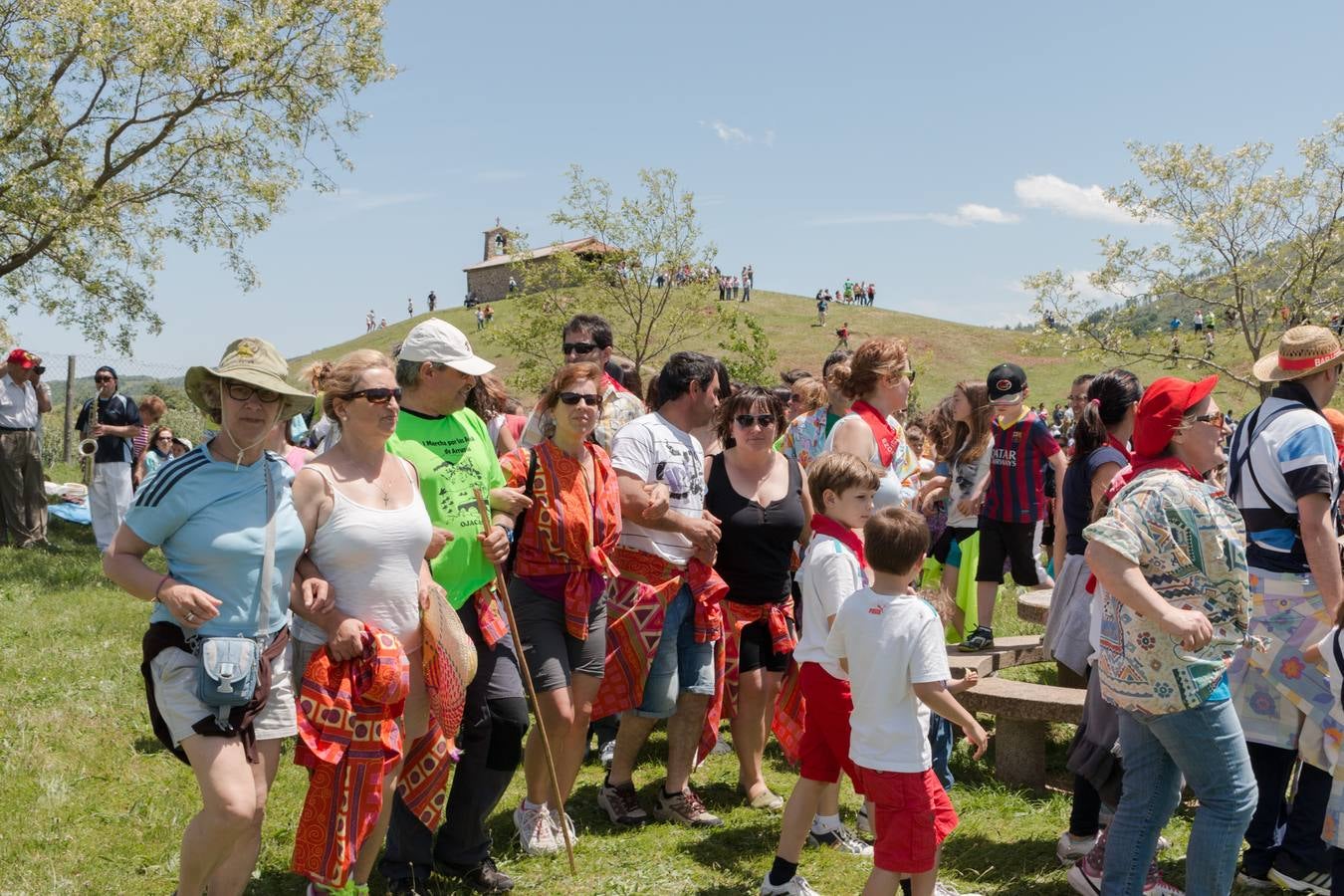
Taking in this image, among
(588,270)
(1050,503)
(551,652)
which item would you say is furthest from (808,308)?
(551,652)

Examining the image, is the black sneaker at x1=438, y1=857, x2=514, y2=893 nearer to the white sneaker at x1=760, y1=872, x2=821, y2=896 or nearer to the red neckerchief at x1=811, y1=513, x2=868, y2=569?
the white sneaker at x1=760, y1=872, x2=821, y2=896

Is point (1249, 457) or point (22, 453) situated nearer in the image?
point (1249, 457)

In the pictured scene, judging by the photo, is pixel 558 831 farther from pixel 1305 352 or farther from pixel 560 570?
pixel 1305 352

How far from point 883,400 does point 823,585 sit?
1362 mm

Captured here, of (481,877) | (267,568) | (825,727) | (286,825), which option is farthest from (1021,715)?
(267,568)

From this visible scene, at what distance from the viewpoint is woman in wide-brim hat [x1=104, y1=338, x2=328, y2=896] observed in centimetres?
310

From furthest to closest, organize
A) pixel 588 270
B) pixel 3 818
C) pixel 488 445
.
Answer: pixel 588 270
pixel 3 818
pixel 488 445

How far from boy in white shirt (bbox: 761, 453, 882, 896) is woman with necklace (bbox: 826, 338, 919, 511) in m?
0.81

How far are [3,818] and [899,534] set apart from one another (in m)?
4.00

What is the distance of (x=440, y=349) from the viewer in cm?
400

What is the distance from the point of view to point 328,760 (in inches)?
134

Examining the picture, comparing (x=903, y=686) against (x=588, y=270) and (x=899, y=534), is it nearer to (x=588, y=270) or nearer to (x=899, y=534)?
(x=899, y=534)

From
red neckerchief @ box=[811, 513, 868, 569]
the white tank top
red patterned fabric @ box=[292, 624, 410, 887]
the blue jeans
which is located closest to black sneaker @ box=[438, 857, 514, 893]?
red patterned fabric @ box=[292, 624, 410, 887]

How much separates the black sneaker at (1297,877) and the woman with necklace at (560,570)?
276 centimetres
